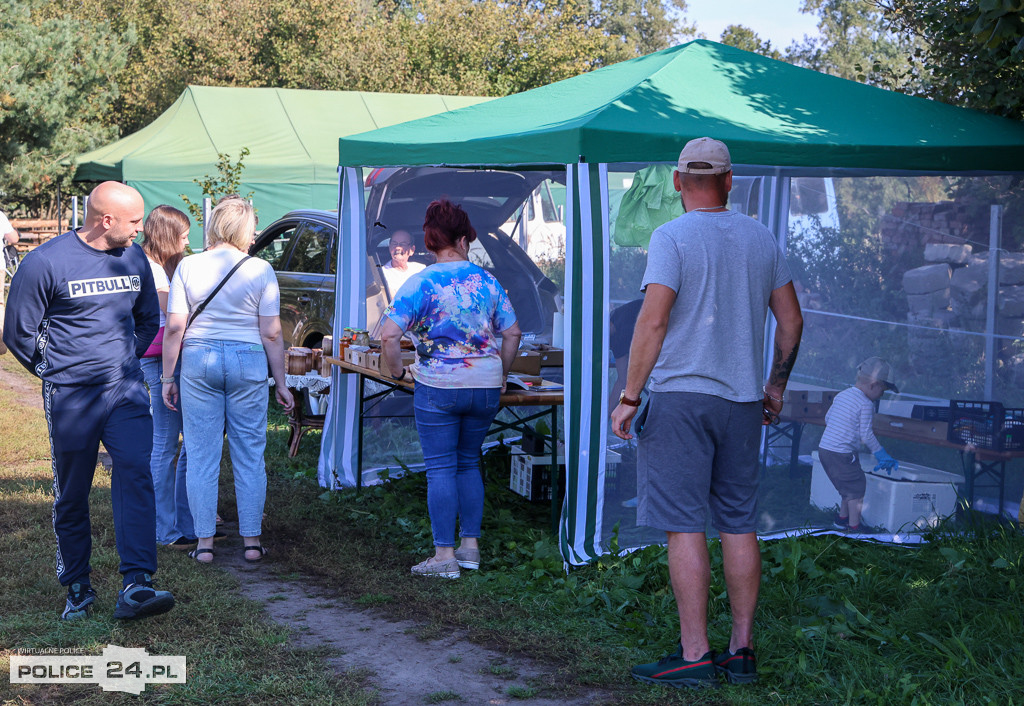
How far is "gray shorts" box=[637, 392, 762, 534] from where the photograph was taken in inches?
140

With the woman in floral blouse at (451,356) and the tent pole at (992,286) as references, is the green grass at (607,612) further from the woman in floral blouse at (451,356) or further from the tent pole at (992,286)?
the tent pole at (992,286)

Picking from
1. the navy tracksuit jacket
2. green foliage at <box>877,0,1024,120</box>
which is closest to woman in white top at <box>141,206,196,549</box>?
the navy tracksuit jacket

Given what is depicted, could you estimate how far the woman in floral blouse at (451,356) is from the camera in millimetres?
4836

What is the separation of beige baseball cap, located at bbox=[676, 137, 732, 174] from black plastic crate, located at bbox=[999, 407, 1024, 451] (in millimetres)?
2830

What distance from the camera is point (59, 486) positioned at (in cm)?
423

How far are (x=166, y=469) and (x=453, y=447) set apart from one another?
4.99 ft

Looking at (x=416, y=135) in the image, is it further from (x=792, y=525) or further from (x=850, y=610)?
(x=850, y=610)

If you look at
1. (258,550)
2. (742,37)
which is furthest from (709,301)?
(742,37)

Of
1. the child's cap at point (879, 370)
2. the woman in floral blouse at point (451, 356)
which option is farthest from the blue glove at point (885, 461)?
the woman in floral blouse at point (451, 356)

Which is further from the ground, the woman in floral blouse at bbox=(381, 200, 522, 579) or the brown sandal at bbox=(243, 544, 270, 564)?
the woman in floral blouse at bbox=(381, 200, 522, 579)

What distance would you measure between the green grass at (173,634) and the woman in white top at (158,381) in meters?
0.21

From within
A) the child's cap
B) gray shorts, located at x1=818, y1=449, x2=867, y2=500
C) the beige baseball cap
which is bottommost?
gray shorts, located at x1=818, y1=449, x2=867, y2=500

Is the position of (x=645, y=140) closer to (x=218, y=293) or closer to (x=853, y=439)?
(x=853, y=439)

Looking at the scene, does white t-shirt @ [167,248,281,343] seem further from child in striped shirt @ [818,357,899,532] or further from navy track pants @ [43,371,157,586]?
child in striped shirt @ [818,357,899,532]
